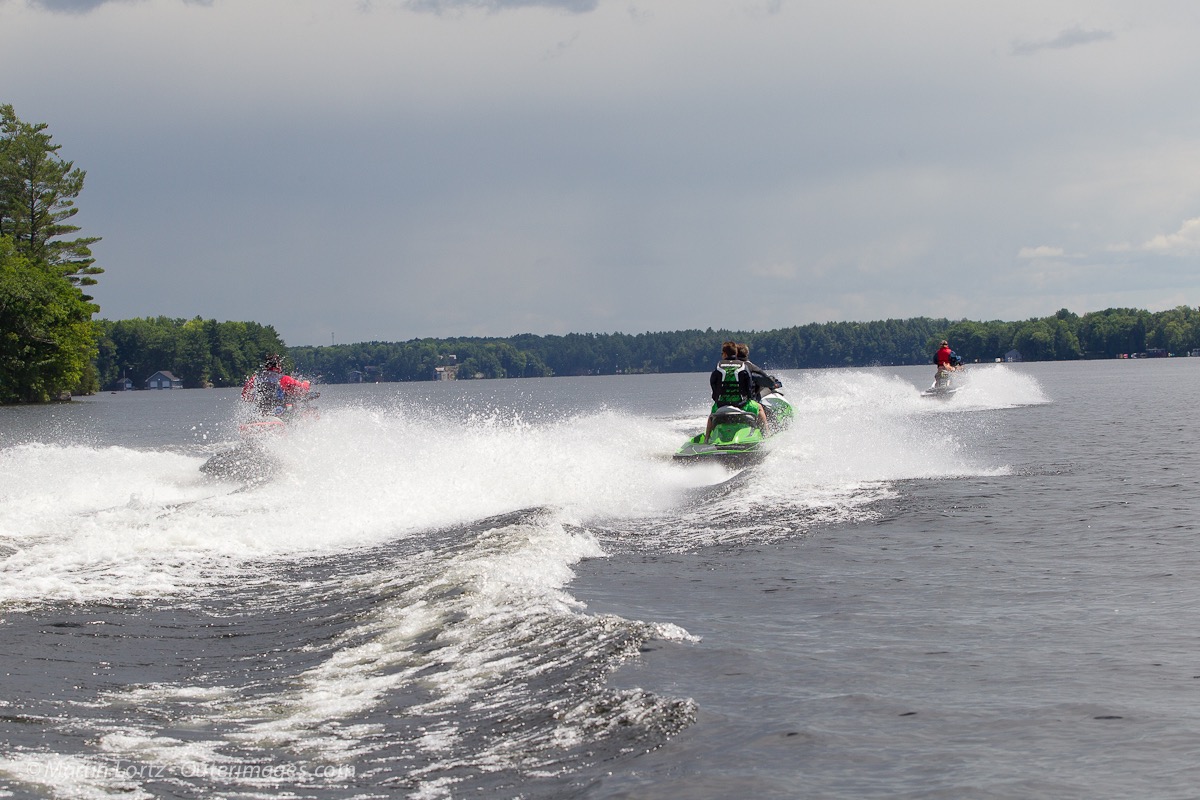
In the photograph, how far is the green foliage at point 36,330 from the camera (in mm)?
61062

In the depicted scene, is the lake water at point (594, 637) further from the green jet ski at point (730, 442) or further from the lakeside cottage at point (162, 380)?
the lakeside cottage at point (162, 380)

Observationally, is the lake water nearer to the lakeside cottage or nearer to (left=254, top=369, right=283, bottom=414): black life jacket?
(left=254, top=369, right=283, bottom=414): black life jacket

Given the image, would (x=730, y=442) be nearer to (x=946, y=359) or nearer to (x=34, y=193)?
(x=946, y=359)

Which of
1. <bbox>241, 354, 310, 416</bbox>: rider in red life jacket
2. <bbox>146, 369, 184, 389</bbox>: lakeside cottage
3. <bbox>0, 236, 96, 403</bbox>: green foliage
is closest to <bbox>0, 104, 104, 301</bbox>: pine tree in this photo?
<bbox>0, 236, 96, 403</bbox>: green foliage

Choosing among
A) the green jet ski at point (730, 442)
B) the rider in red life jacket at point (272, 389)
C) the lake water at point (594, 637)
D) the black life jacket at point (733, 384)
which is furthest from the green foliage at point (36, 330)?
the green jet ski at point (730, 442)

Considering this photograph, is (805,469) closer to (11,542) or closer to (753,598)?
(753,598)

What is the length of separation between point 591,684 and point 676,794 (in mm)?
1453

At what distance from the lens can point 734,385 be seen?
1812cm

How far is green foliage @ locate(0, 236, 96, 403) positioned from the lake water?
50.8 meters

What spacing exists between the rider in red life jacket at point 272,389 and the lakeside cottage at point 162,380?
138554 mm

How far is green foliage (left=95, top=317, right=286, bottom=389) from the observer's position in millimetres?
142000

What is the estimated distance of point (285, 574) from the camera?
32.6ft

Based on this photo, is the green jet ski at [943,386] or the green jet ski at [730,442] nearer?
the green jet ski at [730,442]

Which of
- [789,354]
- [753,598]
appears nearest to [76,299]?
[753,598]
